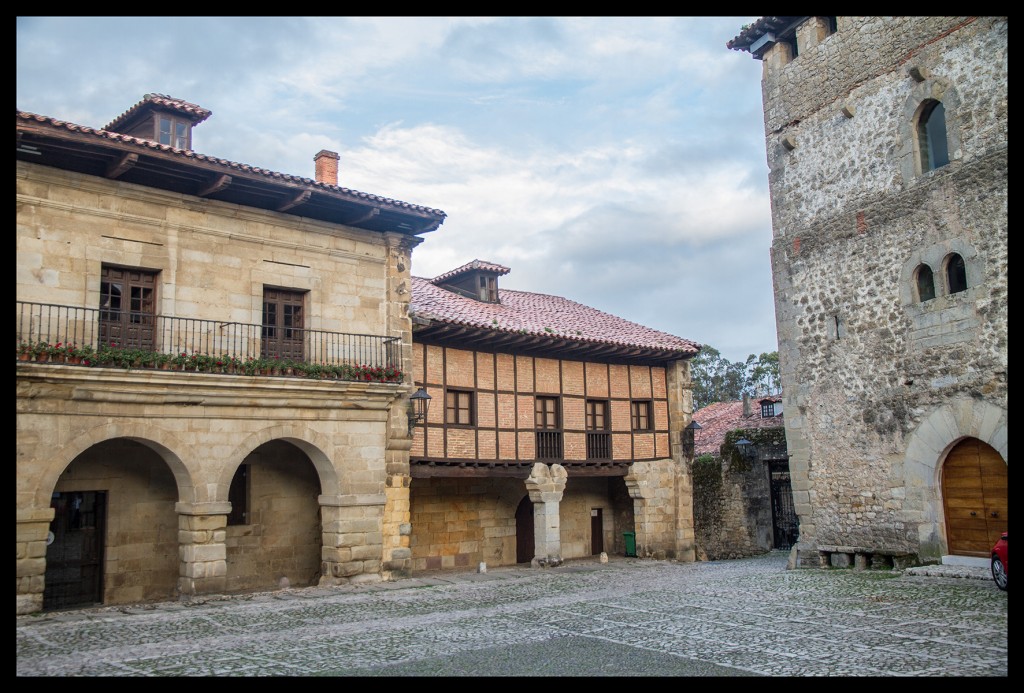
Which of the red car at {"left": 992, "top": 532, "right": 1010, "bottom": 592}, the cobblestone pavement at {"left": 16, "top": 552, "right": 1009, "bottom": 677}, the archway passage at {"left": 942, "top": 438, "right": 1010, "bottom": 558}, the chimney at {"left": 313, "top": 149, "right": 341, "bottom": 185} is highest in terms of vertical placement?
the chimney at {"left": 313, "top": 149, "right": 341, "bottom": 185}

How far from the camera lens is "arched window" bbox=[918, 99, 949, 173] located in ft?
49.0

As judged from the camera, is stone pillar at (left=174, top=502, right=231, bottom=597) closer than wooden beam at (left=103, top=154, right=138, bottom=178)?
No

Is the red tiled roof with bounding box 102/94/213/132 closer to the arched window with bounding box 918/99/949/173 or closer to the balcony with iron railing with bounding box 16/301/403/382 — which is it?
the balcony with iron railing with bounding box 16/301/403/382

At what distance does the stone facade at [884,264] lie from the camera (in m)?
13.9

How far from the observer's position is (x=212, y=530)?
47.3 ft

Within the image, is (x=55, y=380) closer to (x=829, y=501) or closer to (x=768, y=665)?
(x=768, y=665)

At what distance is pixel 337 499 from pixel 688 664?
899 centimetres

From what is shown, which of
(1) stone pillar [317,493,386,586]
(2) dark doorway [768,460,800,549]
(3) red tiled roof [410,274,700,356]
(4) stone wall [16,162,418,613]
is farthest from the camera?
(2) dark doorway [768,460,800,549]

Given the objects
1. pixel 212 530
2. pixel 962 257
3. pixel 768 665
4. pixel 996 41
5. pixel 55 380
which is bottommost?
pixel 768 665

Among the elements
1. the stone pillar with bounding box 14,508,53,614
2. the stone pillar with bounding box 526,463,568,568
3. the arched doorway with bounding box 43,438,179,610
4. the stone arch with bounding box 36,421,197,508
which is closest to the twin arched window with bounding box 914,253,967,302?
the stone pillar with bounding box 526,463,568,568

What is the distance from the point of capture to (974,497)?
1417 cm

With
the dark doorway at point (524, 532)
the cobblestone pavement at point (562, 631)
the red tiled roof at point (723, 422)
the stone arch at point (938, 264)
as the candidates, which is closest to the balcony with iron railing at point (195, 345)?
the cobblestone pavement at point (562, 631)

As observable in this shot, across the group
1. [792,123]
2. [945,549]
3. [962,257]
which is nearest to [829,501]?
[945,549]

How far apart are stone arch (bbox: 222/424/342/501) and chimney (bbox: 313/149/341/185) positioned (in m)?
6.13
